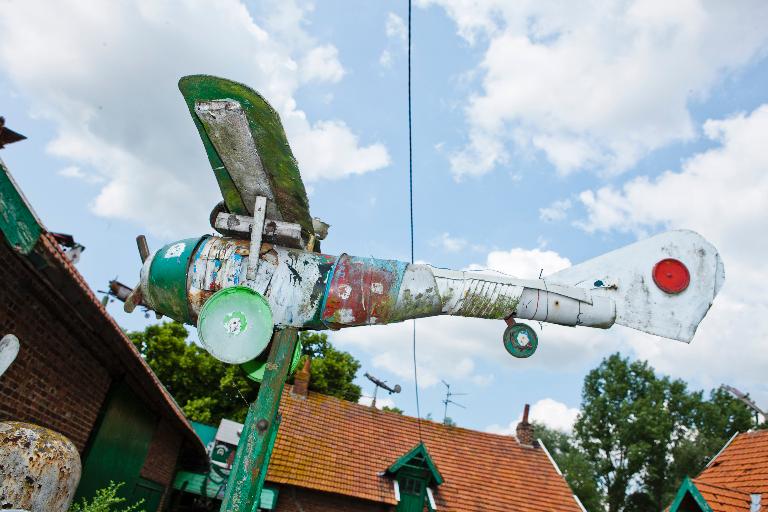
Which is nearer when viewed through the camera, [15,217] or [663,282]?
[15,217]

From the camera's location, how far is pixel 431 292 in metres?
3.50

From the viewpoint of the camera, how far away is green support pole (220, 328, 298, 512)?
293 centimetres

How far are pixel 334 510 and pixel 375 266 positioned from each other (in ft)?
38.0

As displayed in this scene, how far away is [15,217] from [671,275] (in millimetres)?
4557

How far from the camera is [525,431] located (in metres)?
18.1

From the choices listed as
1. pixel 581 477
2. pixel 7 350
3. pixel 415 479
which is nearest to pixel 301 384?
pixel 415 479

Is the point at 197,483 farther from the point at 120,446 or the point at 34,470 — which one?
the point at 34,470

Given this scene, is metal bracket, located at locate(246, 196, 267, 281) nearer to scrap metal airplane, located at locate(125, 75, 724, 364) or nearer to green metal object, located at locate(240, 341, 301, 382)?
scrap metal airplane, located at locate(125, 75, 724, 364)

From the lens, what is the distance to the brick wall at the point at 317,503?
41.5 feet

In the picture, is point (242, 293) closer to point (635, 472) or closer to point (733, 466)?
point (733, 466)

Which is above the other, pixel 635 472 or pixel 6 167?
pixel 635 472

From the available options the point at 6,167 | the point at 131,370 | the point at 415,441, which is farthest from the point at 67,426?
the point at 415,441

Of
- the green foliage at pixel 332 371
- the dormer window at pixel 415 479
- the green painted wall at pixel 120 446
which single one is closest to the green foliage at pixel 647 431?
the green foliage at pixel 332 371

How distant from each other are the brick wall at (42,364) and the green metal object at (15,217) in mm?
1372
